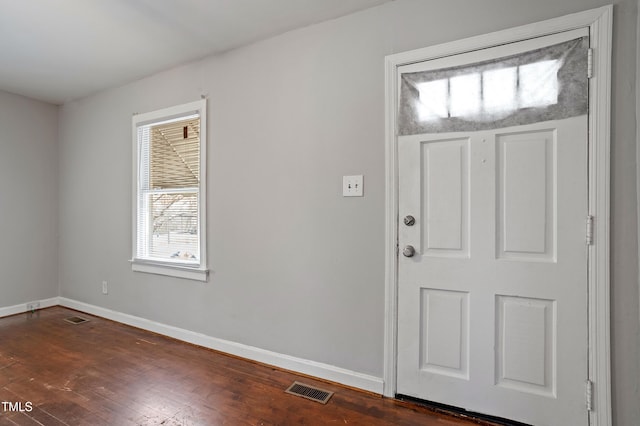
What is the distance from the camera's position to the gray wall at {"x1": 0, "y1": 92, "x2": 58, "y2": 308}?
363 centimetres

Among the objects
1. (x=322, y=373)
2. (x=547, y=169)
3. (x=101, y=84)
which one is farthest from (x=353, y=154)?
(x=101, y=84)

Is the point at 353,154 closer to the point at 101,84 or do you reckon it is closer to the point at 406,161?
the point at 406,161

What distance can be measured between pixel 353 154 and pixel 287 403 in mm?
1592

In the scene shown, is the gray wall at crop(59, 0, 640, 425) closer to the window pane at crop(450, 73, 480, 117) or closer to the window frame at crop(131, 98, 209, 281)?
the window frame at crop(131, 98, 209, 281)

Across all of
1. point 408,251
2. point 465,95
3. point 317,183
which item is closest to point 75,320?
point 317,183

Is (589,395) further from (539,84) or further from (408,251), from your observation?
(539,84)

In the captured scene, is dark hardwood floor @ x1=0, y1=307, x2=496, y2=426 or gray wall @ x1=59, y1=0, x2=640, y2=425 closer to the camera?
gray wall @ x1=59, y1=0, x2=640, y2=425

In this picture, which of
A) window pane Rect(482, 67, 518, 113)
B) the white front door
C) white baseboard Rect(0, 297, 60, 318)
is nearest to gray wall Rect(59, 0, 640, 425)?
the white front door

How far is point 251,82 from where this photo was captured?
258cm

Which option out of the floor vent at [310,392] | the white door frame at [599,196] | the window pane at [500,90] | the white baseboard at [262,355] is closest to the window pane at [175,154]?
the white baseboard at [262,355]

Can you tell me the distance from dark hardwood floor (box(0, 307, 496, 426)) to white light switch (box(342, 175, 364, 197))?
1.27 meters

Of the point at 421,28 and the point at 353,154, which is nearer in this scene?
the point at 421,28

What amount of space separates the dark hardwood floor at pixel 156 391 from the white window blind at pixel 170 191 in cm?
80

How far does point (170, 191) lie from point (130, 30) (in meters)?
1.36
